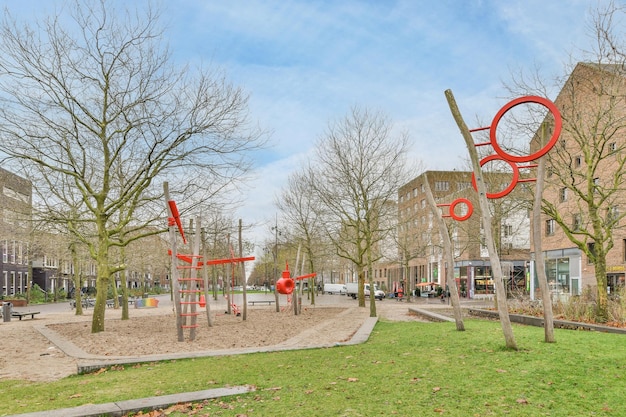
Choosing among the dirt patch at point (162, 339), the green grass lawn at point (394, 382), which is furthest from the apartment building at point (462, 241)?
the green grass lawn at point (394, 382)

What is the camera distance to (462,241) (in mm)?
42875

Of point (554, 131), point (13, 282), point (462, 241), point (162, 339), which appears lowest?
point (13, 282)

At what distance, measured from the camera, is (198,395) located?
7121 mm

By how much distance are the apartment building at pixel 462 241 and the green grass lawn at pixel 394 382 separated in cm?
1458

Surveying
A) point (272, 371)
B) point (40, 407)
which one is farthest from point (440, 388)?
point (40, 407)

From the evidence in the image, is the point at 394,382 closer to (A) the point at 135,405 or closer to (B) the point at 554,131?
(A) the point at 135,405

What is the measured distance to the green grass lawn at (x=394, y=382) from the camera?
628cm

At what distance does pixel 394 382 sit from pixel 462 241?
3707 centimetres

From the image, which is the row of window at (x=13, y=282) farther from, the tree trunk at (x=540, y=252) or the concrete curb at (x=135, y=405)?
the tree trunk at (x=540, y=252)

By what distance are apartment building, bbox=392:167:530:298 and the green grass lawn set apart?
14576 mm

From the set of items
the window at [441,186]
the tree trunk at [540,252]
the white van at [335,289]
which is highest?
the window at [441,186]

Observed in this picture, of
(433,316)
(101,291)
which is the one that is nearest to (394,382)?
(101,291)

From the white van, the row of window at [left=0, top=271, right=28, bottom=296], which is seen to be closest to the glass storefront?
the white van

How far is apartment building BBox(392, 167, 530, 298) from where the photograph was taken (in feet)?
126
